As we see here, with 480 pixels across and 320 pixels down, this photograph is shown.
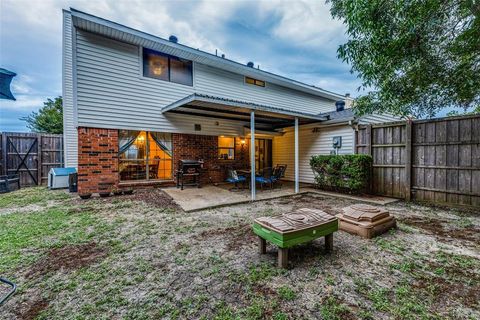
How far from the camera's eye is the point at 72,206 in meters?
5.41

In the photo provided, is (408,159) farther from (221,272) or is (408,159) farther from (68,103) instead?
(68,103)

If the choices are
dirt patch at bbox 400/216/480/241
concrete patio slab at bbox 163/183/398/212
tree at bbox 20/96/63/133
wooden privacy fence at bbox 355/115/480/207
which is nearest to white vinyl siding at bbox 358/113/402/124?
wooden privacy fence at bbox 355/115/480/207

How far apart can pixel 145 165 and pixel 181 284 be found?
6607mm

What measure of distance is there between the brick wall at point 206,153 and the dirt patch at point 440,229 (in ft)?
21.4

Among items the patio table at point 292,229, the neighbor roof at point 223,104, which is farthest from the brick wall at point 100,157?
the patio table at point 292,229

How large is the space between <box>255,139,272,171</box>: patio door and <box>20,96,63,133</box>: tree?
51.4 ft

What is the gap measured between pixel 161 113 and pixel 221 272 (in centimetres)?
692

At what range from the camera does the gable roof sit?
620 centimetres

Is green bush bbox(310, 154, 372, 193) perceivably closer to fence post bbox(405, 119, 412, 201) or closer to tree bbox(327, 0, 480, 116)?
fence post bbox(405, 119, 412, 201)

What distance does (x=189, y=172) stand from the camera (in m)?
8.02

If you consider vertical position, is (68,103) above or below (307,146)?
above

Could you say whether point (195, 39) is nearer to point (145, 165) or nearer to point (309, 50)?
point (309, 50)

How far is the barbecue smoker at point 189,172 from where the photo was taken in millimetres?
7771

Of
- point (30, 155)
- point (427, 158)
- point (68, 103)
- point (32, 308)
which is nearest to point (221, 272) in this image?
point (32, 308)
